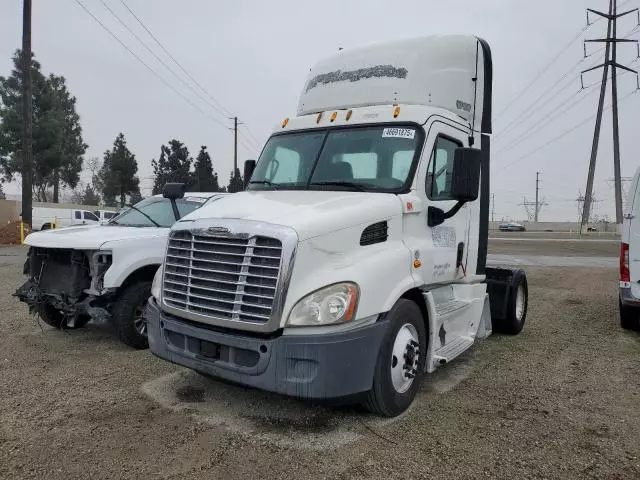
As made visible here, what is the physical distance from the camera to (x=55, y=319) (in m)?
6.91

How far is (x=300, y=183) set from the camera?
487 cm

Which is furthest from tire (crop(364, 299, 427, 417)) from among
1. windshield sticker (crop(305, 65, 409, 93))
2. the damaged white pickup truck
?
the damaged white pickup truck

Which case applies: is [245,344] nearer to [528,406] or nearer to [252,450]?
[252,450]

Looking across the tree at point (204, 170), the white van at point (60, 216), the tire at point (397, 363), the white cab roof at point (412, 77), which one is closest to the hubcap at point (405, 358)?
the tire at point (397, 363)

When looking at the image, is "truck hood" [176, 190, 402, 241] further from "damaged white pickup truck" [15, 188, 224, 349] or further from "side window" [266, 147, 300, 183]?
"damaged white pickup truck" [15, 188, 224, 349]

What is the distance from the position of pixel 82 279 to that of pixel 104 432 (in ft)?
8.62

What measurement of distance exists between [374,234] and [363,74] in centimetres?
224

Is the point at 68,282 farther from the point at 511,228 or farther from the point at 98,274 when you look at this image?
the point at 511,228

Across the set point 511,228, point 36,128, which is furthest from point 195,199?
point 511,228

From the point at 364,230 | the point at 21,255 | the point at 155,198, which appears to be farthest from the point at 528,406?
the point at 21,255

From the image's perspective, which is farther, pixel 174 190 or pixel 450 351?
pixel 174 190

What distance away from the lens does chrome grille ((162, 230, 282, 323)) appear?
3.62 m

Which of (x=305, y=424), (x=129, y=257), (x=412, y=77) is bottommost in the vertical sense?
(x=305, y=424)

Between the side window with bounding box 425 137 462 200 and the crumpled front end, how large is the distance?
375 centimetres
